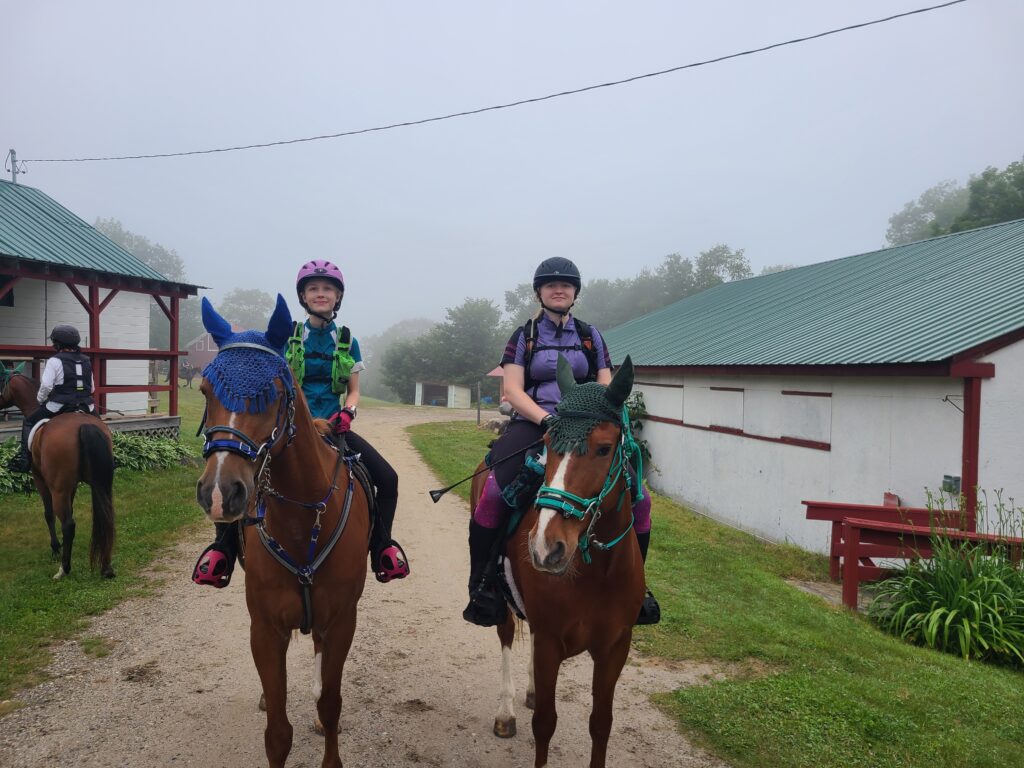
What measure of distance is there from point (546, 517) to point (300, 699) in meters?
3.25

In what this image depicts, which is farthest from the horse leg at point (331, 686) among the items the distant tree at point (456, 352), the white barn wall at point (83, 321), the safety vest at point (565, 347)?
the distant tree at point (456, 352)

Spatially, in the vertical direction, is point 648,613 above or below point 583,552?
below

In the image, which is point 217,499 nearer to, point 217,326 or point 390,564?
point 217,326

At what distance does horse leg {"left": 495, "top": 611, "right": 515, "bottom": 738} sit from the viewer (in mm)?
4148

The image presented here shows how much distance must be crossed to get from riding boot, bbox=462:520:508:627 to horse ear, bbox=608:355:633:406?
55.1 inches

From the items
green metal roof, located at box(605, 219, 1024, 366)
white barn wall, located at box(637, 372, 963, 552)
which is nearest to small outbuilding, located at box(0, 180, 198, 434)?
green metal roof, located at box(605, 219, 1024, 366)

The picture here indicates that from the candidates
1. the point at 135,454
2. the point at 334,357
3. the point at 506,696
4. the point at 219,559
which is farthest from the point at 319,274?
the point at 135,454

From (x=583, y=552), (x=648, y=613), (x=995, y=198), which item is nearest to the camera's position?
(x=583, y=552)

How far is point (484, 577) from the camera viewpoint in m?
3.84

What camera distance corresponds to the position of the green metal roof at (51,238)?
527 inches

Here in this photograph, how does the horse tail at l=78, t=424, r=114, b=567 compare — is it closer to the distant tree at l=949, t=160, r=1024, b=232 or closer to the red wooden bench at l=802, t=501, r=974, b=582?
the red wooden bench at l=802, t=501, r=974, b=582

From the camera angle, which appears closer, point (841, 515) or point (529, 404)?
point (529, 404)

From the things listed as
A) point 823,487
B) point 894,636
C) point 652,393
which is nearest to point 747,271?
point 652,393

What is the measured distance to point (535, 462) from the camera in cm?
338
